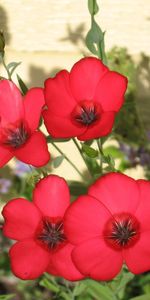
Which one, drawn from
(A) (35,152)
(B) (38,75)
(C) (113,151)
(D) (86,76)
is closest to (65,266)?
(A) (35,152)

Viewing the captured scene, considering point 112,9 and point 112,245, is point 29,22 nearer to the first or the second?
point 112,9

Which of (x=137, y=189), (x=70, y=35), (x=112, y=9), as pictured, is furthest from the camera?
(x=70, y=35)

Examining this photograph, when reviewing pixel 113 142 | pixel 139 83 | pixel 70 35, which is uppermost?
pixel 70 35

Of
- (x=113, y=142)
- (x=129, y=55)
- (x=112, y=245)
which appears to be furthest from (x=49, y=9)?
(x=112, y=245)

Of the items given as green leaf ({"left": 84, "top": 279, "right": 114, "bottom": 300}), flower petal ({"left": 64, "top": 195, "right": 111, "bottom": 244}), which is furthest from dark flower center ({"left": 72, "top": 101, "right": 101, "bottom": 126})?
green leaf ({"left": 84, "top": 279, "right": 114, "bottom": 300})

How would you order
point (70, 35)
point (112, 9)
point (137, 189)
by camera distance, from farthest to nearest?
point (70, 35), point (112, 9), point (137, 189)

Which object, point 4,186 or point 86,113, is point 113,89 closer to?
point 86,113

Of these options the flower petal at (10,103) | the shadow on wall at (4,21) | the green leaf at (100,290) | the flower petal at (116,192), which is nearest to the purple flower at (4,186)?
the shadow on wall at (4,21)
